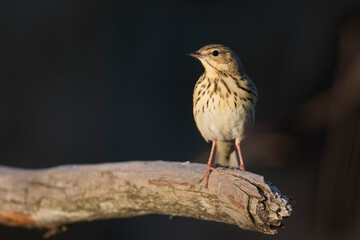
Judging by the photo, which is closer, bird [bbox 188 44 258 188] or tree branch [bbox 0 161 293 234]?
tree branch [bbox 0 161 293 234]

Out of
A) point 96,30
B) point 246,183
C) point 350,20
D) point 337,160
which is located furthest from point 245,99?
point 96,30

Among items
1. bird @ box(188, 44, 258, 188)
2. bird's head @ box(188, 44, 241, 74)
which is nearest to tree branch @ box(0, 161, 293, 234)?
bird @ box(188, 44, 258, 188)

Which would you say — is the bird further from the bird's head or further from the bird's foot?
the bird's foot

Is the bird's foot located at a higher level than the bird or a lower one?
lower

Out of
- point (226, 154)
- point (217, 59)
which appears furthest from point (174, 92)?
point (217, 59)

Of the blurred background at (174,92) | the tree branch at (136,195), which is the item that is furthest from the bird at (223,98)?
the blurred background at (174,92)

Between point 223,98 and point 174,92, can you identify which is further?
point 174,92

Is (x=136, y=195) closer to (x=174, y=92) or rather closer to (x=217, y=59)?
(x=217, y=59)
